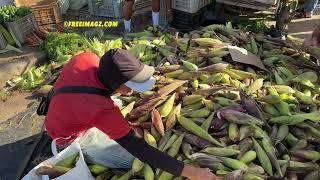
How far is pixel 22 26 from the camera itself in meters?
5.99

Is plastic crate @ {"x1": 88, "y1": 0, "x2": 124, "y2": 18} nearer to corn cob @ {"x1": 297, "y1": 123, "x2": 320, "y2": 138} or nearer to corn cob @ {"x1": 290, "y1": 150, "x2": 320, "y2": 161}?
corn cob @ {"x1": 297, "y1": 123, "x2": 320, "y2": 138}

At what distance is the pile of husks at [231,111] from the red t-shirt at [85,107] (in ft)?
2.24

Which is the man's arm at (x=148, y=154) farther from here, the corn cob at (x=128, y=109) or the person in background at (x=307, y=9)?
the person in background at (x=307, y=9)

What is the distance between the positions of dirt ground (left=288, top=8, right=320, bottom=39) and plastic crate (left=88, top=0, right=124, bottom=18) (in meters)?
2.96

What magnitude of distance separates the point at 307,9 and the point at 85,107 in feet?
18.6

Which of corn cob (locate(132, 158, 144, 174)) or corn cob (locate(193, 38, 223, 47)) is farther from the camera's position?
corn cob (locate(193, 38, 223, 47))

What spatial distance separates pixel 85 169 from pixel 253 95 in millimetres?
1751

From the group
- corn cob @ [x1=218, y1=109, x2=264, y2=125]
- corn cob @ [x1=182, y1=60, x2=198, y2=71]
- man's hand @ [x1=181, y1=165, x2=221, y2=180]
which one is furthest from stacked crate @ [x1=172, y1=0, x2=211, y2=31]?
man's hand @ [x1=181, y1=165, x2=221, y2=180]

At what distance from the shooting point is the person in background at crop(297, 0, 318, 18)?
6.81m

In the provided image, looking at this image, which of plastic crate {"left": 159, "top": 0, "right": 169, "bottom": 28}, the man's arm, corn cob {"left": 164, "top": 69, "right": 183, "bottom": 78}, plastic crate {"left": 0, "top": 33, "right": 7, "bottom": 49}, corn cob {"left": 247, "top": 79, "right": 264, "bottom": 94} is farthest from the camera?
plastic crate {"left": 159, "top": 0, "right": 169, "bottom": 28}

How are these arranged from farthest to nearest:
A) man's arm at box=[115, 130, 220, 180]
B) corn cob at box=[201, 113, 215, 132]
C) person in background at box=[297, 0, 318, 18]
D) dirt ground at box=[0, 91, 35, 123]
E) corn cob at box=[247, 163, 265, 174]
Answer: person in background at box=[297, 0, 318, 18] < dirt ground at box=[0, 91, 35, 123] < corn cob at box=[201, 113, 215, 132] < corn cob at box=[247, 163, 265, 174] < man's arm at box=[115, 130, 220, 180]

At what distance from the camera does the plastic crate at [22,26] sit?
584 centimetres

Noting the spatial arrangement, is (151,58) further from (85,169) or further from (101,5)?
(101,5)

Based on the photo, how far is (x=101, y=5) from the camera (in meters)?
6.85
